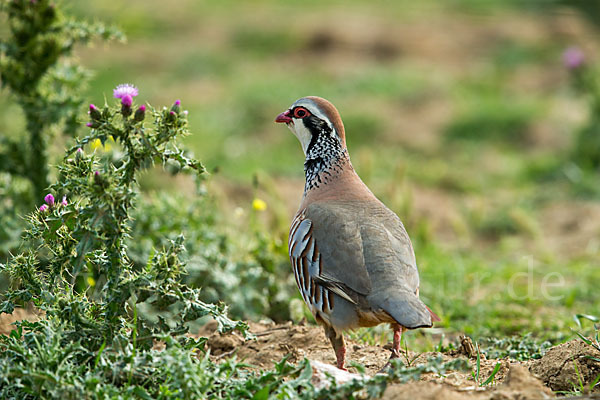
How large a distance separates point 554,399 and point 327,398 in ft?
2.56

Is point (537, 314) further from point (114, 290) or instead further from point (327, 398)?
point (114, 290)

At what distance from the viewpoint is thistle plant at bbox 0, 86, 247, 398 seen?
2.86 metres

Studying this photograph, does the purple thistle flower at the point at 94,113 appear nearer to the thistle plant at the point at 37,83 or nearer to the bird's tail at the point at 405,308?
the bird's tail at the point at 405,308

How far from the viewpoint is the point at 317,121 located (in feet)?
13.2

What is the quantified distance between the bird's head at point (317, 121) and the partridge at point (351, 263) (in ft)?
0.66

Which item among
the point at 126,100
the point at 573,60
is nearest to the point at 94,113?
the point at 126,100

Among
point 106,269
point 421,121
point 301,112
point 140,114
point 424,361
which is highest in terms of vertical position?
point 140,114

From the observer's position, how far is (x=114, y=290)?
303cm

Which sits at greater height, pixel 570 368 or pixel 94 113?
pixel 94 113

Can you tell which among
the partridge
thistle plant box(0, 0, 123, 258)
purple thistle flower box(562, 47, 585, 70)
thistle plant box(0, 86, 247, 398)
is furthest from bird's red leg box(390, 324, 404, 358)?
purple thistle flower box(562, 47, 585, 70)

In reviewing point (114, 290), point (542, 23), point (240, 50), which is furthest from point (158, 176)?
point (542, 23)

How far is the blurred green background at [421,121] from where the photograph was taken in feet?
18.2

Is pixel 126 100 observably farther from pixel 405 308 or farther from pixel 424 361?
pixel 424 361

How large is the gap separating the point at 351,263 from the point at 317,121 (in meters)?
0.98
